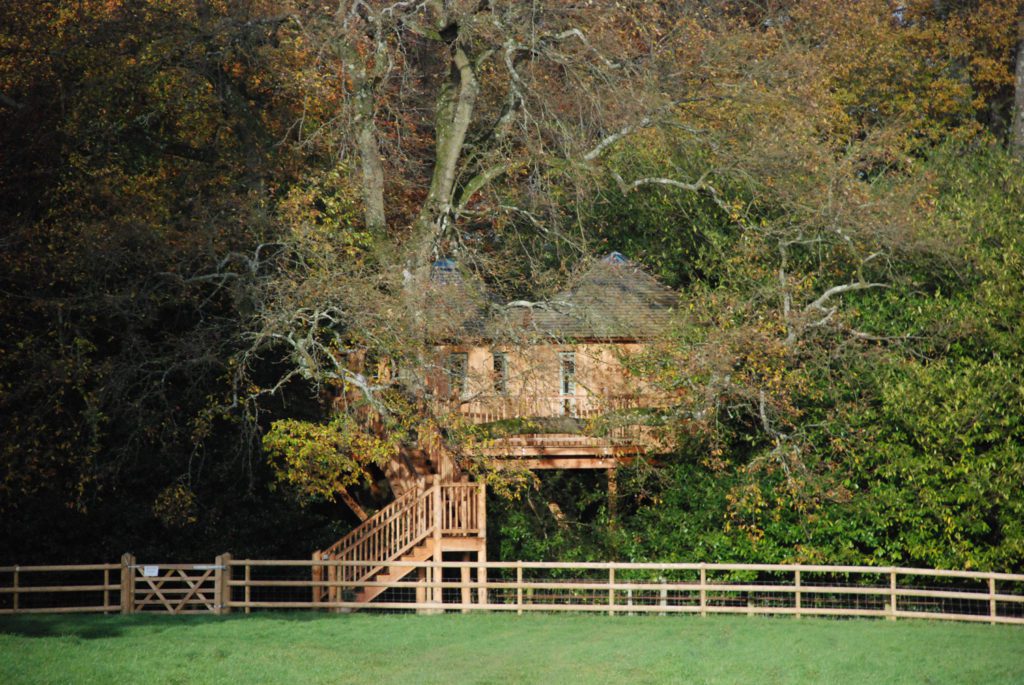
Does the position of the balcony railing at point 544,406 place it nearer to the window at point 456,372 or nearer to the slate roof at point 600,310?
the window at point 456,372

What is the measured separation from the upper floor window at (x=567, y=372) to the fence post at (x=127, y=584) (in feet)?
30.5

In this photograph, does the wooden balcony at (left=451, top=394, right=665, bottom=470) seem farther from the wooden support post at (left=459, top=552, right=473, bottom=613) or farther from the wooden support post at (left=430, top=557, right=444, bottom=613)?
the wooden support post at (left=459, top=552, right=473, bottom=613)

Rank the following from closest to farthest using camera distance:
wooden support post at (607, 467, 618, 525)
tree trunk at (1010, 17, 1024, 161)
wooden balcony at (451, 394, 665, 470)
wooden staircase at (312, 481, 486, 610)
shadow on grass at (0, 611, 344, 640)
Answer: shadow on grass at (0, 611, 344, 640), wooden staircase at (312, 481, 486, 610), wooden balcony at (451, 394, 665, 470), wooden support post at (607, 467, 618, 525), tree trunk at (1010, 17, 1024, 161)

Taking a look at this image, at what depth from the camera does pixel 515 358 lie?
85.9ft

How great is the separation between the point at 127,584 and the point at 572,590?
8.75m

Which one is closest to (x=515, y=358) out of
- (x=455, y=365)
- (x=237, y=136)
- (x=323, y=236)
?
(x=455, y=365)

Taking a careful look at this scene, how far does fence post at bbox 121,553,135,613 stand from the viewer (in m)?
23.6

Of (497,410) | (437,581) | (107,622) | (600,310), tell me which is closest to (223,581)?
(107,622)

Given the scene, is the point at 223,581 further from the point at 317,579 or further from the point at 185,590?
the point at 317,579

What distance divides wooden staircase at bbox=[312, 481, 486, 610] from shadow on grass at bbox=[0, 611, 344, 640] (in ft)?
6.88

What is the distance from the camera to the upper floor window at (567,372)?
27062 millimetres

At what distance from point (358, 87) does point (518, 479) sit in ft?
30.5

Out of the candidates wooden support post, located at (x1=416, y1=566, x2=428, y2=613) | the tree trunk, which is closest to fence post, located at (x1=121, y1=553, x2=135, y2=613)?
wooden support post, located at (x1=416, y1=566, x2=428, y2=613)

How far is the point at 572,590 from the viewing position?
25.9 m
